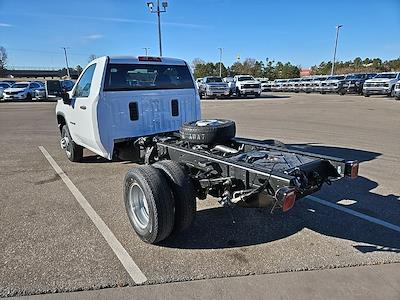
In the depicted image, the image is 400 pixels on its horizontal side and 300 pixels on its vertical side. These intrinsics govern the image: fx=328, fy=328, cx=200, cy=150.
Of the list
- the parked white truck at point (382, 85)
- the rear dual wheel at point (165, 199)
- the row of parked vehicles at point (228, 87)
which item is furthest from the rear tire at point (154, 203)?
the parked white truck at point (382, 85)

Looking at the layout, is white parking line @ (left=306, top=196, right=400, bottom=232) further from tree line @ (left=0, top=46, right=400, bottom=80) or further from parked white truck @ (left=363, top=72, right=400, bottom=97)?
tree line @ (left=0, top=46, right=400, bottom=80)

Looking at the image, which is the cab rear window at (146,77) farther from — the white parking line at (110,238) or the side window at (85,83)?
the white parking line at (110,238)

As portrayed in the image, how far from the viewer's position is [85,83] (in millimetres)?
5738

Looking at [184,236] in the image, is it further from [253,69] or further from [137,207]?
[253,69]

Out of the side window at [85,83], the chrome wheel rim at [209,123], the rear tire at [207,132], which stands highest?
the side window at [85,83]

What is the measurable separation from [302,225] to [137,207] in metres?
1.97

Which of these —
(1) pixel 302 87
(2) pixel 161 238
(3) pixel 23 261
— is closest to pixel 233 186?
(2) pixel 161 238

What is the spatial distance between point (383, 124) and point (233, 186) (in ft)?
35.2

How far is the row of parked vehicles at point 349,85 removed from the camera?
84.5 ft

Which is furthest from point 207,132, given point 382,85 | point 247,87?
point 382,85

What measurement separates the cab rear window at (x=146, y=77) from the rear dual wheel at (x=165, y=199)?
208cm

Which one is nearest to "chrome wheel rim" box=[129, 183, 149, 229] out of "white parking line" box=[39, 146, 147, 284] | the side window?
"white parking line" box=[39, 146, 147, 284]

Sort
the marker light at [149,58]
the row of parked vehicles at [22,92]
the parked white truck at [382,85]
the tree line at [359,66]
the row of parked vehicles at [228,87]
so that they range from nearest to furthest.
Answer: the marker light at [149,58] < the parked white truck at [382,85] < the row of parked vehicles at [228,87] < the row of parked vehicles at [22,92] < the tree line at [359,66]

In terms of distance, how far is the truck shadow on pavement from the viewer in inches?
138
